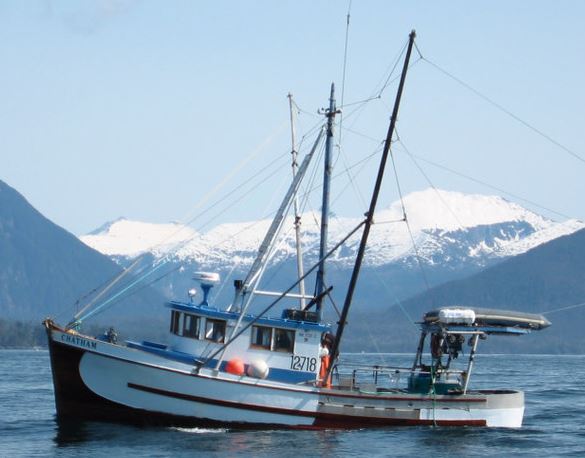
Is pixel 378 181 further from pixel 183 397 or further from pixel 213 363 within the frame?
pixel 183 397

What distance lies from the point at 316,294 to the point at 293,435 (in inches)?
291

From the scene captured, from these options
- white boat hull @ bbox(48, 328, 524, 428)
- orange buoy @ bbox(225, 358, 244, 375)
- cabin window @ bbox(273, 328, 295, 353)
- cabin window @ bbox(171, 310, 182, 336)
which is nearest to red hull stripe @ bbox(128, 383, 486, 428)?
white boat hull @ bbox(48, 328, 524, 428)

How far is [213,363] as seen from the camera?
50594 millimetres

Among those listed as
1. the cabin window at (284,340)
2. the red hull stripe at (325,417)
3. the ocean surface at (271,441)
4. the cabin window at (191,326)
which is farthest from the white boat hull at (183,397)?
the cabin window at (191,326)

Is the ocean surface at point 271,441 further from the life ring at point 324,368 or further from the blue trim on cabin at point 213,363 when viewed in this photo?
the blue trim on cabin at point 213,363

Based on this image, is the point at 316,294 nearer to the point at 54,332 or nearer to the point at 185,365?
the point at 185,365

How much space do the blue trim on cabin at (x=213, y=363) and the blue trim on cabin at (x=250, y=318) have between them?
1772mm

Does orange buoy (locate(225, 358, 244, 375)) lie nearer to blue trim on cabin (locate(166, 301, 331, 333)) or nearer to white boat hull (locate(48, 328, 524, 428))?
white boat hull (locate(48, 328, 524, 428))

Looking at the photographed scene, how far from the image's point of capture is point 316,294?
5431 centimetres

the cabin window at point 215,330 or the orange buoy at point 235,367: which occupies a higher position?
the cabin window at point 215,330

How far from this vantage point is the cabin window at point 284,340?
5153cm

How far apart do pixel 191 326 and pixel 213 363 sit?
1877 mm

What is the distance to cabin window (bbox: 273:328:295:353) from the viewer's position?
169 feet

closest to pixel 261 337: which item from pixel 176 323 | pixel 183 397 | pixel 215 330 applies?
pixel 215 330
